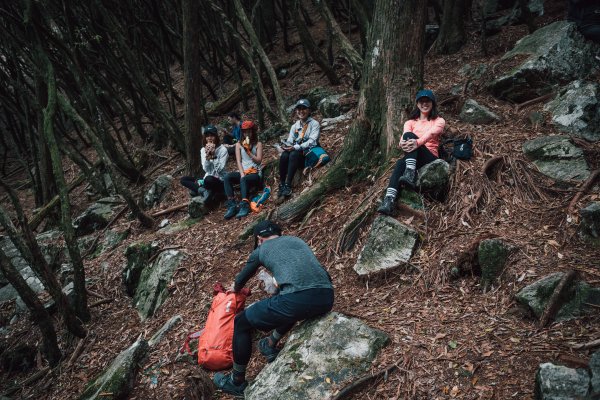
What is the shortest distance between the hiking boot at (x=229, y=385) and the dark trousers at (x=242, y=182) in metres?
3.50

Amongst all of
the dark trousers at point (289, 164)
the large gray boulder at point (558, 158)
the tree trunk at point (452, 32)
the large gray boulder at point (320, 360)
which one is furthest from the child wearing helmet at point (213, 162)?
the tree trunk at point (452, 32)

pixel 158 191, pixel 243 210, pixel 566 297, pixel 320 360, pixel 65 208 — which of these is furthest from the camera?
pixel 158 191

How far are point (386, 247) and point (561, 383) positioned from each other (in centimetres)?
216

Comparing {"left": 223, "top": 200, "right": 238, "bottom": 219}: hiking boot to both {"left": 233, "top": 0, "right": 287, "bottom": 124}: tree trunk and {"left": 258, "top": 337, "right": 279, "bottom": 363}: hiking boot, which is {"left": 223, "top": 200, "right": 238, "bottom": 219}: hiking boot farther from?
{"left": 258, "top": 337, "right": 279, "bottom": 363}: hiking boot

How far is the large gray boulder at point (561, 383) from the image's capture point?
245cm

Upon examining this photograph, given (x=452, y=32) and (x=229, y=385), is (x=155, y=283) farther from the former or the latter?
(x=452, y=32)

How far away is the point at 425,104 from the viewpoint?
5180 mm

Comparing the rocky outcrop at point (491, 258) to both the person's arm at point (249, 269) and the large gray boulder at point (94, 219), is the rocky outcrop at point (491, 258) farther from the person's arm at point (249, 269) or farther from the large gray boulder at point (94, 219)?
the large gray boulder at point (94, 219)

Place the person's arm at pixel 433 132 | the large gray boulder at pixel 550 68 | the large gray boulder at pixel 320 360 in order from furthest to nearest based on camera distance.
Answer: the large gray boulder at pixel 550 68, the person's arm at pixel 433 132, the large gray boulder at pixel 320 360

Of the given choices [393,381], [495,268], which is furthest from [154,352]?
[495,268]

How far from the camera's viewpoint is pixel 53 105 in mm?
5953

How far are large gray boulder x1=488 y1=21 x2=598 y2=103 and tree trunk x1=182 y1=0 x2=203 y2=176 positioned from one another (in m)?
5.24

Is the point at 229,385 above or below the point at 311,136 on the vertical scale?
below

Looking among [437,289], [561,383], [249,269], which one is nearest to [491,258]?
[437,289]
